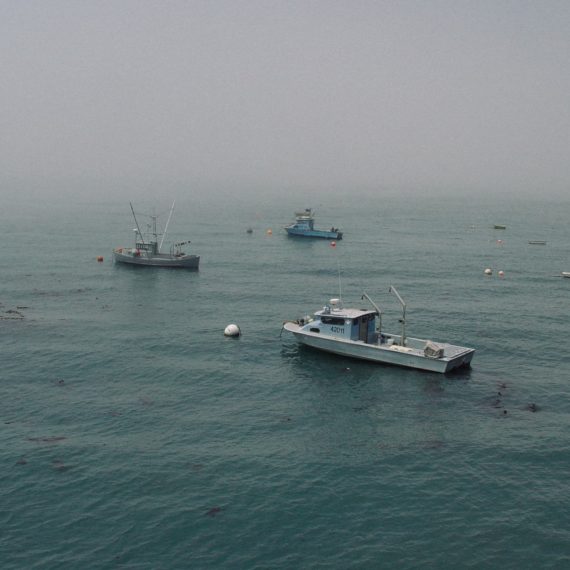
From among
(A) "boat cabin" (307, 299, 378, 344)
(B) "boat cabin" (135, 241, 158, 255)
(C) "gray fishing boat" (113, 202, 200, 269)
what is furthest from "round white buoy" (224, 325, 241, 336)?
(B) "boat cabin" (135, 241, 158, 255)

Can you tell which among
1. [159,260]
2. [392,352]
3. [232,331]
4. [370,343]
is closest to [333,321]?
[370,343]

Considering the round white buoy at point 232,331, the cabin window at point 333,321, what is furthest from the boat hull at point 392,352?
the round white buoy at point 232,331

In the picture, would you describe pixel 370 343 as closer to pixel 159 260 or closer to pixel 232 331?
pixel 232 331

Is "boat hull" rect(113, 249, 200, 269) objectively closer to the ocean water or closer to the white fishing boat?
the ocean water

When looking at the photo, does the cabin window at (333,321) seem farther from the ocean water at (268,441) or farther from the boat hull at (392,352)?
the ocean water at (268,441)

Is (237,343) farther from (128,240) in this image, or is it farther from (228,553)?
(128,240)

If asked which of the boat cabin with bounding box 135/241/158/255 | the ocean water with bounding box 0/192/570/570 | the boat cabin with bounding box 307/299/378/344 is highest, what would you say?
the boat cabin with bounding box 135/241/158/255
